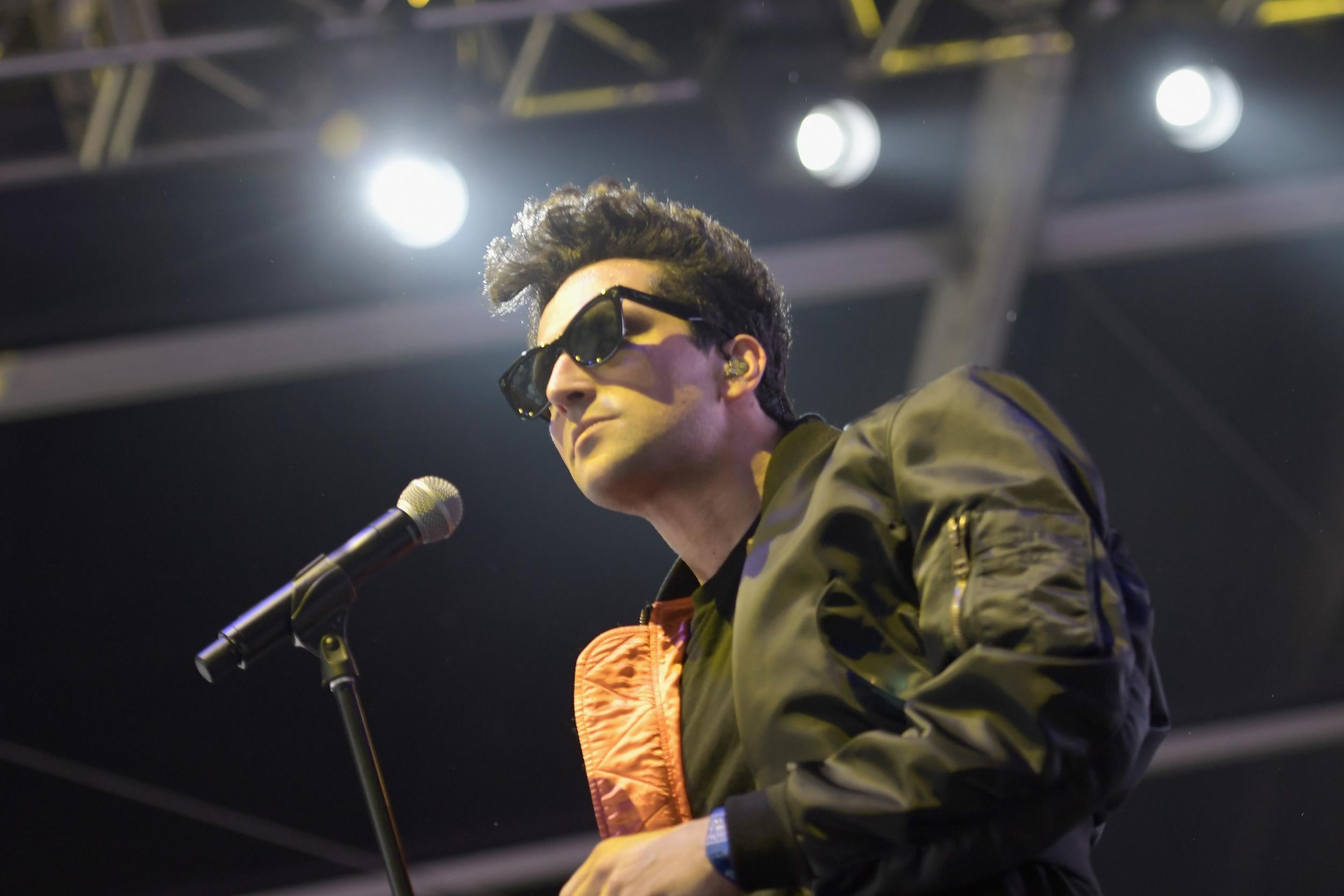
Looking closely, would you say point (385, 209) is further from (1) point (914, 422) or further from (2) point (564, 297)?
(1) point (914, 422)

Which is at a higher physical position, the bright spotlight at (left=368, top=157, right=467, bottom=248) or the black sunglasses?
the bright spotlight at (left=368, top=157, right=467, bottom=248)

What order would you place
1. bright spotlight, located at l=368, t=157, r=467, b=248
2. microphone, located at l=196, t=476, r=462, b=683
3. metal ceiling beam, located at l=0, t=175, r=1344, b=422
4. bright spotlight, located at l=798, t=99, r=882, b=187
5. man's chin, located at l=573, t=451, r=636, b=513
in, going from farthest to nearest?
metal ceiling beam, located at l=0, t=175, r=1344, b=422 → bright spotlight, located at l=798, t=99, r=882, b=187 → bright spotlight, located at l=368, t=157, r=467, b=248 → man's chin, located at l=573, t=451, r=636, b=513 → microphone, located at l=196, t=476, r=462, b=683

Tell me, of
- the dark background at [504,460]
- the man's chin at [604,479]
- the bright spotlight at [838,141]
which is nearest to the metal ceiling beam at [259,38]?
the dark background at [504,460]

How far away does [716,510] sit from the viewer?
1906 millimetres

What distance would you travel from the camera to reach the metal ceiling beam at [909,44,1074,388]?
3.70m

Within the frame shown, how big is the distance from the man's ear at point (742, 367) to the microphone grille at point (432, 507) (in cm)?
50

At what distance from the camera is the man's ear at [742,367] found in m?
2.00

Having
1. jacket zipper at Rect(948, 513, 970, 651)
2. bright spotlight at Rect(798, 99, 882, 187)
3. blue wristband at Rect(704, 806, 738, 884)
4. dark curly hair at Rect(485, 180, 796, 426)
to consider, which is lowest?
blue wristband at Rect(704, 806, 738, 884)

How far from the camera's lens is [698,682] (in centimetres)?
175

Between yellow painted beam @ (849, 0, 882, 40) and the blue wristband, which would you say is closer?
the blue wristband

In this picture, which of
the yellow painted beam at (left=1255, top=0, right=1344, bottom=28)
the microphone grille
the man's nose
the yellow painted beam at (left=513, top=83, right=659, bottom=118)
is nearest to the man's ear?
the man's nose

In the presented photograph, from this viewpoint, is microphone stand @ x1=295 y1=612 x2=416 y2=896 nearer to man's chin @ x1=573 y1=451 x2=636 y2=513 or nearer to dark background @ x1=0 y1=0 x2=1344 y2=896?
man's chin @ x1=573 y1=451 x2=636 y2=513

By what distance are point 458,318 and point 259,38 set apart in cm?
97

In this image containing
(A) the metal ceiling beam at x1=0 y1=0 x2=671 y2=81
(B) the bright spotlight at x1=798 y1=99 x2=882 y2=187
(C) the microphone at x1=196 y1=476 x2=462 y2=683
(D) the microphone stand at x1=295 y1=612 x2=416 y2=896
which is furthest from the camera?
(B) the bright spotlight at x1=798 y1=99 x2=882 y2=187
